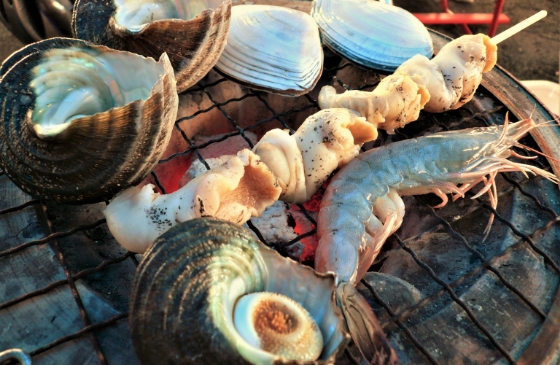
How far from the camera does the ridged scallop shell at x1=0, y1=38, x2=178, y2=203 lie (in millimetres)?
1361

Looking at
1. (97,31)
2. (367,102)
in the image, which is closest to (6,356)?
(97,31)

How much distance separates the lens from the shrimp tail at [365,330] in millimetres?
1301

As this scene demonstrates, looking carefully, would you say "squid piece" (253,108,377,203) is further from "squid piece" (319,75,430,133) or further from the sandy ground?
the sandy ground

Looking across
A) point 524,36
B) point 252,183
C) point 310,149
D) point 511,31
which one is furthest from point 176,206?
point 524,36

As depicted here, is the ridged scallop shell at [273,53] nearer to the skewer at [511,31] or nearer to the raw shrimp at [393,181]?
the raw shrimp at [393,181]

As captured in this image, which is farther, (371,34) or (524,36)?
(524,36)

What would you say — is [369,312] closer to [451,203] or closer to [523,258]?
[523,258]

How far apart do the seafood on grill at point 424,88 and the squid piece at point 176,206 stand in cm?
63

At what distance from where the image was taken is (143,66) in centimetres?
160

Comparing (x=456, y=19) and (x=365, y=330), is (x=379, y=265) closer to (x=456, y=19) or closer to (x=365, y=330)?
(x=365, y=330)

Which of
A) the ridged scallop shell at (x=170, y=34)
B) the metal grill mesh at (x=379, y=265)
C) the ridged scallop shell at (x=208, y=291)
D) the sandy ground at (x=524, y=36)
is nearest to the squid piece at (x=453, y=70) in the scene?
the metal grill mesh at (x=379, y=265)

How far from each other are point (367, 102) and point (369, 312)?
944mm

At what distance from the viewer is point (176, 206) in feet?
4.93

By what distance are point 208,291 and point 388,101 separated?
1.24 meters
